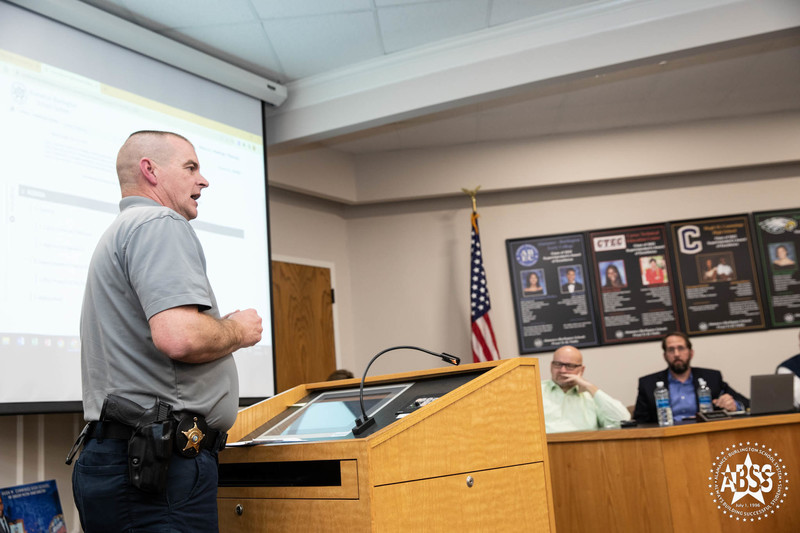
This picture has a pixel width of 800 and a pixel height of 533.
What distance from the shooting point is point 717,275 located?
5422 millimetres

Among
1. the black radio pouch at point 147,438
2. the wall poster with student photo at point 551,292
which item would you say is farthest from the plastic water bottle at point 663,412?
the black radio pouch at point 147,438

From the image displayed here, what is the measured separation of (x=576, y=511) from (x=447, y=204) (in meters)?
3.13

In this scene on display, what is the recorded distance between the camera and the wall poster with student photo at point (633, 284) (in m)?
5.41

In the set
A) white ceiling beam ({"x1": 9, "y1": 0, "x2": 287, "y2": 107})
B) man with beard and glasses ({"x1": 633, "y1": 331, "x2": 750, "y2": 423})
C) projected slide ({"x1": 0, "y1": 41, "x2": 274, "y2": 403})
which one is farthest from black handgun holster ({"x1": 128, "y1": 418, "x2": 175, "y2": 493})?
man with beard and glasses ({"x1": 633, "y1": 331, "x2": 750, "y2": 423})

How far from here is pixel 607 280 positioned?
5.48m

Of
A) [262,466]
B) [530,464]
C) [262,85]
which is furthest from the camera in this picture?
[262,85]

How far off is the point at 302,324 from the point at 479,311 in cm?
133

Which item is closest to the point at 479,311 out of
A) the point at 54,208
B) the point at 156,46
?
the point at 156,46

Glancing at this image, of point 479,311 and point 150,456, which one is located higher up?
point 479,311

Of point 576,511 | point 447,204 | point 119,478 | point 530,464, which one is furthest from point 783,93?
point 119,478

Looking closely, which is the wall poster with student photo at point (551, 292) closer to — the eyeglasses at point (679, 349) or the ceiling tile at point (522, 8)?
the eyeglasses at point (679, 349)

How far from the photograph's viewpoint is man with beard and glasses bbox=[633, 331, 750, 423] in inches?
179

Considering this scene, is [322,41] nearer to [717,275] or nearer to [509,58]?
[509,58]

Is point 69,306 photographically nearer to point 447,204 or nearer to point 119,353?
point 119,353
